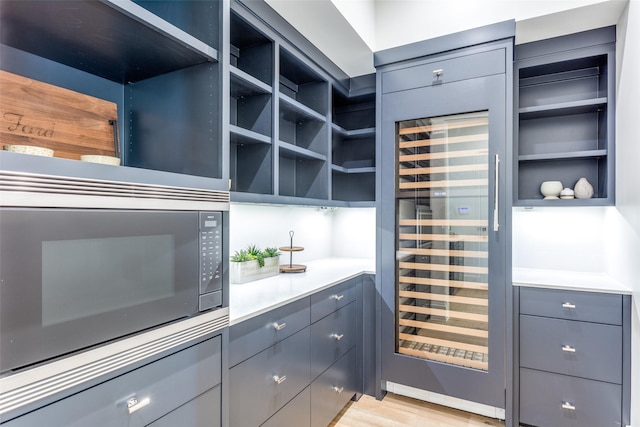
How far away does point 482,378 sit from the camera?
7.18 feet

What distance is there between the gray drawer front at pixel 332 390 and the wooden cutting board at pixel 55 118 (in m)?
1.61

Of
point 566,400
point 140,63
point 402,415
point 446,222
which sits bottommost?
point 402,415

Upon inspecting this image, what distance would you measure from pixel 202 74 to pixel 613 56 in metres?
2.56

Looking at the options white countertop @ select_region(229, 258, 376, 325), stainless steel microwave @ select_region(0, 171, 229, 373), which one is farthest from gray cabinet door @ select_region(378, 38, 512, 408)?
stainless steel microwave @ select_region(0, 171, 229, 373)

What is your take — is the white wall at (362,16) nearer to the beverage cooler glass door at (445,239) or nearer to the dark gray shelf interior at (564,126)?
the beverage cooler glass door at (445,239)

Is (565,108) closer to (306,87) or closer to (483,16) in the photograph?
(483,16)

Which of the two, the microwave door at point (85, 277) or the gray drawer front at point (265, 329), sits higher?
the microwave door at point (85, 277)

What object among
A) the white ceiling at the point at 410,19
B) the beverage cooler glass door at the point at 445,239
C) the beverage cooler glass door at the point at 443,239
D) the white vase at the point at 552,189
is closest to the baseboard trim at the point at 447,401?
the beverage cooler glass door at the point at 445,239

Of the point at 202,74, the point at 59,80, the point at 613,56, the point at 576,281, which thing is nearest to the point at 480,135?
the point at 613,56

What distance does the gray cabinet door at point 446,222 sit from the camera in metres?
2.16

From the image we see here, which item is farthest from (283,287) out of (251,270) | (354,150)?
(354,150)

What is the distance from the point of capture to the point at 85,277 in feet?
2.66

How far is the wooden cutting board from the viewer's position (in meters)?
1.03

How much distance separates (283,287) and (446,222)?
49.3 inches
